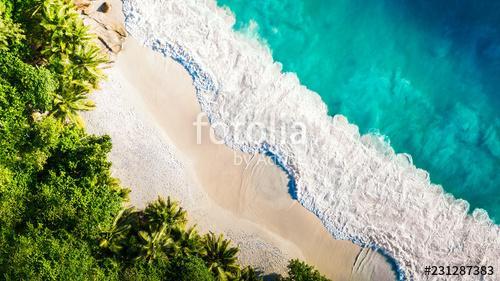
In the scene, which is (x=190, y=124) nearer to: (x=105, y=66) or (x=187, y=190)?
(x=187, y=190)

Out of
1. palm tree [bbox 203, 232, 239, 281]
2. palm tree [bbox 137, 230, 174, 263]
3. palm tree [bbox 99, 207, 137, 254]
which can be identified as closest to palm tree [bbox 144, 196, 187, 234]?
palm tree [bbox 137, 230, 174, 263]

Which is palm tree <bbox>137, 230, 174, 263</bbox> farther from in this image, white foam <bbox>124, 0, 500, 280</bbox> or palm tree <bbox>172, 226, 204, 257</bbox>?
white foam <bbox>124, 0, 500, 280</bbox>

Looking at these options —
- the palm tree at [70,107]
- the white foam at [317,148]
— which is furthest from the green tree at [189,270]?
the palm tree at [70,107]

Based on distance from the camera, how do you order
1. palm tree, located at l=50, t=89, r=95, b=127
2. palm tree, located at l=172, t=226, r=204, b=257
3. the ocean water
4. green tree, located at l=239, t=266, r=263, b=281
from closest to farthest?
palm tree, located at l=50, t=89, r=95, b=127, palm tree, located at l=172, t=226, r=204, b=257, green tree, located at l=239, t=266, r=263, b=281, the ocean water

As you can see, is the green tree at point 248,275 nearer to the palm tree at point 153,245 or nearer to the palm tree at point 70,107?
the palm tree at point 153,245

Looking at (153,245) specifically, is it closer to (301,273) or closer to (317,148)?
(301,273)
